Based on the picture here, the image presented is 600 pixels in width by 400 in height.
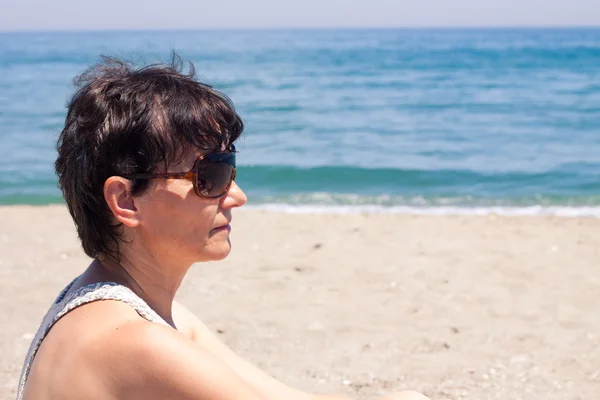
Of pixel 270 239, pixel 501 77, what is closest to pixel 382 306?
pixel 270 239

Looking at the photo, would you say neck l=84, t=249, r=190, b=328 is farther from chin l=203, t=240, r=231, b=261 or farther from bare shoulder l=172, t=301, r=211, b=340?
bare shoulder l=172, t=301, r=211, b=340

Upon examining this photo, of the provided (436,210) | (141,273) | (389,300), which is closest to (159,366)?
(141,273)

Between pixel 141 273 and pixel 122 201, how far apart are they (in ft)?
0.62

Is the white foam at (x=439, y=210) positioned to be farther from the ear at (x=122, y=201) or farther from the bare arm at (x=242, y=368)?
the ear at (x=122, y=201)

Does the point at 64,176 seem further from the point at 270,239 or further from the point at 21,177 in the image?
the point at 21,177

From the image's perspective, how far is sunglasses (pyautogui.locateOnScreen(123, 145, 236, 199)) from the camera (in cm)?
173

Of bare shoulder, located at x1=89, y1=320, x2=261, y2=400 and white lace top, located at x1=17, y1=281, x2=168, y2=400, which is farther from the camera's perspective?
white lace top, located at x1=17, y1=281, x2=168, y2=400

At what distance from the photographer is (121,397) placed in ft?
5.02

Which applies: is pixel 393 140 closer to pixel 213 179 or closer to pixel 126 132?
pixel 213 179

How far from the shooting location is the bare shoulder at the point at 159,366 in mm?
1463

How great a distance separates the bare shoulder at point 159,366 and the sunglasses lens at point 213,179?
37cm

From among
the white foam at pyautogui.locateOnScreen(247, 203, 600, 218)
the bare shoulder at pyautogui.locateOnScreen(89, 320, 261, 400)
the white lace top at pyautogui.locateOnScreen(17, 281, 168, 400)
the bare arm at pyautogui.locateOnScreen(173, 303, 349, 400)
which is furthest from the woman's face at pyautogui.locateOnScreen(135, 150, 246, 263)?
the white foam at pyautogui.locateOnScreen(247, 203, 600, 218)

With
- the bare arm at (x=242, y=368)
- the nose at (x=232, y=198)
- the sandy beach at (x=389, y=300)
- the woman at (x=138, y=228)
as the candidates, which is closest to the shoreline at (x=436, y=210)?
the sandy beach at (x=389, y=300)

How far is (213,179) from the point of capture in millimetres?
1773
